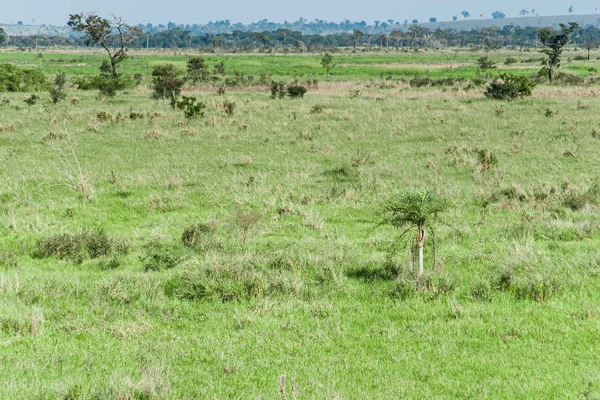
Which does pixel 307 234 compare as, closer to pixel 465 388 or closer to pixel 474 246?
pixel 474 246

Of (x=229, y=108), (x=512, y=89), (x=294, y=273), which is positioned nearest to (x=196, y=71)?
(x=229, y=108)

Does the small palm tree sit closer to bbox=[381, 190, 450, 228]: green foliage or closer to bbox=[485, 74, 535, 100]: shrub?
bbox=[381, 190, 450, 228]: green foliage

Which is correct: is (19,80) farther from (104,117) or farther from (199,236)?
(199,236)

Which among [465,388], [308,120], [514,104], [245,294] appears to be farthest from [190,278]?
[514,104]

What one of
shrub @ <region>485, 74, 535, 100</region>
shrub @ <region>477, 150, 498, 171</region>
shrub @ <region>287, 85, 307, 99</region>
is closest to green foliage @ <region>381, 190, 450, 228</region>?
shrub @ <region>477, 150, 498, 171</region>

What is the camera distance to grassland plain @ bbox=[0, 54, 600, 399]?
5.66m

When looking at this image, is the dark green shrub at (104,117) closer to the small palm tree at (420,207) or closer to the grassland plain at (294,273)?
the grassland plain at (294,273)

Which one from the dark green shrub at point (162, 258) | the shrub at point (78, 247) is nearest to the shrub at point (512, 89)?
the dark green shrub at point (162, 258)

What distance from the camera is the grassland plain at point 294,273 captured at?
5656 mm

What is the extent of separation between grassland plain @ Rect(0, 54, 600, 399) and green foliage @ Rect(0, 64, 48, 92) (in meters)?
23.1

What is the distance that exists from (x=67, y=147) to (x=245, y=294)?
15.4 meters

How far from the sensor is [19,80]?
4266 cm

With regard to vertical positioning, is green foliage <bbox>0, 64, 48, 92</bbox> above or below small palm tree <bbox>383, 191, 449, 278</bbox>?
above

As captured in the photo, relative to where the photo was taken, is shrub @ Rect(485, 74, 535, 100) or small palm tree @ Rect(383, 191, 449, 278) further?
shrub @ Rect(485, 74, 535, 100)
